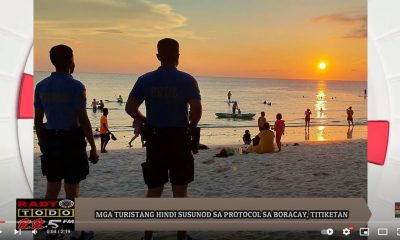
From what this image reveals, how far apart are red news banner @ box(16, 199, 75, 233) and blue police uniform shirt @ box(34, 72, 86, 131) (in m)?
0.84

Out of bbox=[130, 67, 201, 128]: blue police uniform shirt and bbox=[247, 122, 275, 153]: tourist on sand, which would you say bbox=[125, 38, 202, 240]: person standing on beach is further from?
bbox=[247, 122, 275, 153]: tourist on sand

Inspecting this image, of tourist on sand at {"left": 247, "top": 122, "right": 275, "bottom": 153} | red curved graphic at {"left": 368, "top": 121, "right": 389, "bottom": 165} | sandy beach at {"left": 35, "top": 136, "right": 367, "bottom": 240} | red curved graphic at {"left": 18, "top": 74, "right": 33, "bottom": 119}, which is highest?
red curved graphic at {"left": 18, "top": 74, "right": 33, "bottom": 119}

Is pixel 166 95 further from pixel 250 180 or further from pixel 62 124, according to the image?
pixel 250 180

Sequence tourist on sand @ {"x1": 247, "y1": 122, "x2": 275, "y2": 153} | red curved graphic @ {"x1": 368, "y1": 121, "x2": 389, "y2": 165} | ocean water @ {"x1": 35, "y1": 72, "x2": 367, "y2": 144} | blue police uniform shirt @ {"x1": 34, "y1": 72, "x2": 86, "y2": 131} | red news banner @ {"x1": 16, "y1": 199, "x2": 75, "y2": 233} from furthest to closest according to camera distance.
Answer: ocean water @ {"x1": 35, "y1": 72, "x2": 367, "y2": 144} < tourist on sand @ {"x1": 247, "y1": 122, "x2": 275, "y2": 153} < blue police uniform shirt @ {"x1": 34, "y1": 72, "x2": 86, "y2": 131} < red news banner @ {"x1": 16, "y1": 199, "x2": 75, "y2": 233} < red curved graphic @ {"x1": 368, "y1": 121, "x2": 389, "y2": 165}

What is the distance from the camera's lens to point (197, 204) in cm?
256

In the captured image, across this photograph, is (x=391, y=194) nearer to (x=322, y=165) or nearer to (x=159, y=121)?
(x=159, y=121)

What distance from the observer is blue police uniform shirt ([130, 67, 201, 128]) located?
3141mm

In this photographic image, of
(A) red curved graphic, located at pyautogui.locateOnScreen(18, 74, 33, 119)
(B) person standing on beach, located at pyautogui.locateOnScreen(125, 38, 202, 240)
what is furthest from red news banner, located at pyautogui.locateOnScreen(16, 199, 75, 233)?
(B) person standing on beach, located at pyautogui.locateOnScreen(125, 38, 202, 240)

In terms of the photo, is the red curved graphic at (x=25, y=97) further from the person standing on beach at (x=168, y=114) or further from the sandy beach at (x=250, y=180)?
the sandy beach at (x=250, y=180)

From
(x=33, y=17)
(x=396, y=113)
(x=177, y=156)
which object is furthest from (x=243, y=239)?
(x=33, y=17)

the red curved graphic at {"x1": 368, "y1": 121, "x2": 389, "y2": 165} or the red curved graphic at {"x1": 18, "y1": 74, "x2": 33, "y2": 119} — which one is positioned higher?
the red curved graphic at {"x1": 18, "y1": 74, "x2": 33, "y2": 119}

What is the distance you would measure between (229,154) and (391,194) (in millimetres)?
9255

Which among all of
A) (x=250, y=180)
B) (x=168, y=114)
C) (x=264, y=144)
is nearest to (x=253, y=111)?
(x=264, y=144)

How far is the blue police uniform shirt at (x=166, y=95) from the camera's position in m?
3.14
